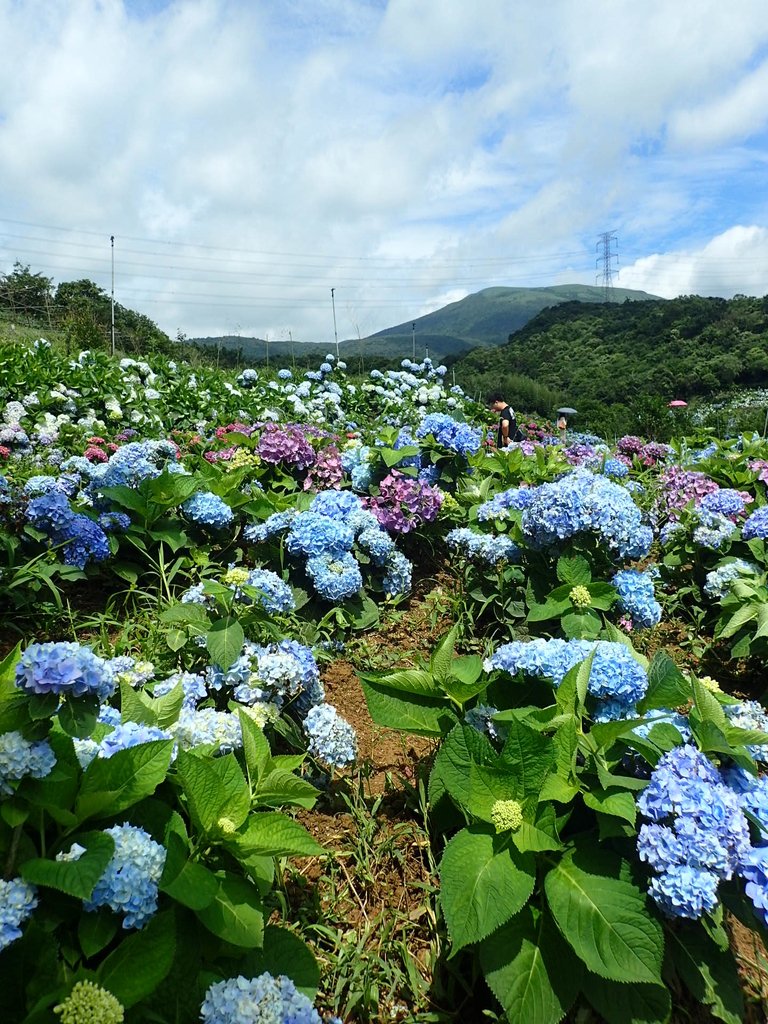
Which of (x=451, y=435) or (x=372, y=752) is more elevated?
(x=451, y=435)

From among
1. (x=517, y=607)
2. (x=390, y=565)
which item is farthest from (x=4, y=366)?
(x=517, y=607)

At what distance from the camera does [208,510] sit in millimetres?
2801

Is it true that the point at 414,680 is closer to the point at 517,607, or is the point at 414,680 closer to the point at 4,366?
the point at 517,607

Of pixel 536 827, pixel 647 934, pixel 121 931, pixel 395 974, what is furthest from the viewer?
pixel 395 974

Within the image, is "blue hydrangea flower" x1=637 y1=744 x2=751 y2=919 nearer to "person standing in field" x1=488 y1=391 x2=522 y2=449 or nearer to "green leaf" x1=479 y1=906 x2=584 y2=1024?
"green leaf" x1=479 y1=906 x2=584 y2=1024

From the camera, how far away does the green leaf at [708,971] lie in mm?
1252

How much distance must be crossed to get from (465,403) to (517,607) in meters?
6.79

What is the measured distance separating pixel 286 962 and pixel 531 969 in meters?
0.47

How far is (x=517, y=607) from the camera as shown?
2.68 m

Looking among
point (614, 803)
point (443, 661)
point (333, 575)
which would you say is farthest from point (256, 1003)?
point (333, 575)

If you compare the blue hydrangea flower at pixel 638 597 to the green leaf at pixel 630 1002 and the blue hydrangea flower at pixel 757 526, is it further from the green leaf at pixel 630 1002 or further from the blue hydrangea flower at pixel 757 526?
the green leaf at pixel 630 1002

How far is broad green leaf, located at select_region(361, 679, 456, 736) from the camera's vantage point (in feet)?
5.77

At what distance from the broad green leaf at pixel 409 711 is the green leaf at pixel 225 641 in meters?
0.39

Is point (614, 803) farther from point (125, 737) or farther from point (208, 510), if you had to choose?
point (208, 510)
